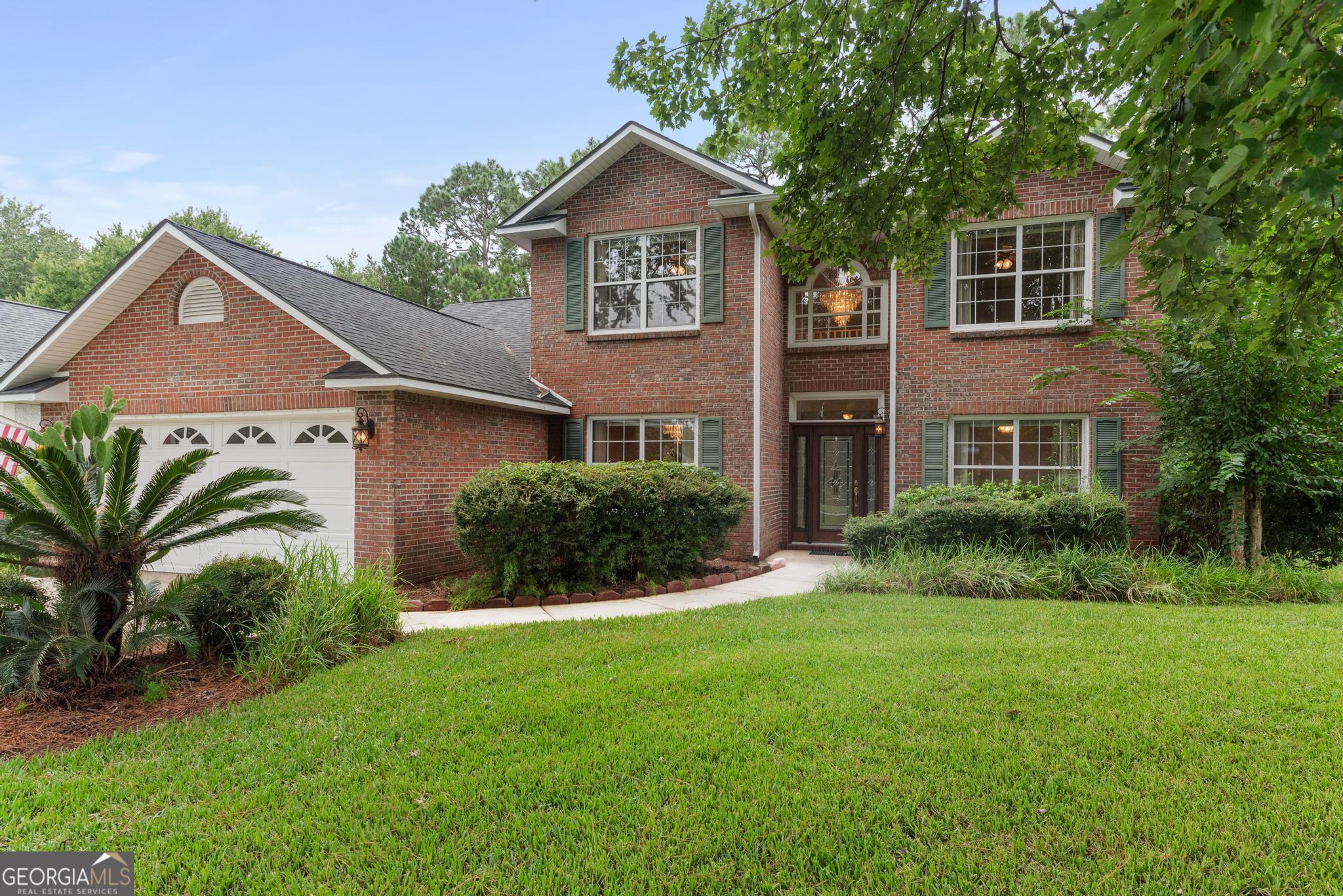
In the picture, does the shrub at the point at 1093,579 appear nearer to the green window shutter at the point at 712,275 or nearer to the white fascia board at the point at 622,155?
the green window shutter at the point at 712,275

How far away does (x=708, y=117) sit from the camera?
5.26 metres

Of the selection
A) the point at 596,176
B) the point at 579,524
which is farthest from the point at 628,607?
the point at 596,176

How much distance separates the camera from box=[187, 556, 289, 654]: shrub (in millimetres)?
5039

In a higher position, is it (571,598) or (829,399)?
(829,399)

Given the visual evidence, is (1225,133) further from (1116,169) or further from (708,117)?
(1116,169)

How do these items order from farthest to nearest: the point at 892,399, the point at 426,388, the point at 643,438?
the point at 643,438 < the point at 892,399 < the point at 426,388

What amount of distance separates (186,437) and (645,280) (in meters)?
7.48

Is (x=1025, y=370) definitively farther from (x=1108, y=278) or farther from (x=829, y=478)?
(x=829, y=478)

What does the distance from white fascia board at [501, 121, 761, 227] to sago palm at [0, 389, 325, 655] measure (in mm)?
7924

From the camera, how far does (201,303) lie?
9.48 meters

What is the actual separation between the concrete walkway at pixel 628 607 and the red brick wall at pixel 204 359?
3529 mm

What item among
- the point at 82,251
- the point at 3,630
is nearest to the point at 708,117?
the point at 3,630

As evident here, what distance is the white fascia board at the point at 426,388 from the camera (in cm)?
809

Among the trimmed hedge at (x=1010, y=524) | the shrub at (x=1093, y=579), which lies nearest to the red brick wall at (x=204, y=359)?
the shrub at (x=1093, y=579)
